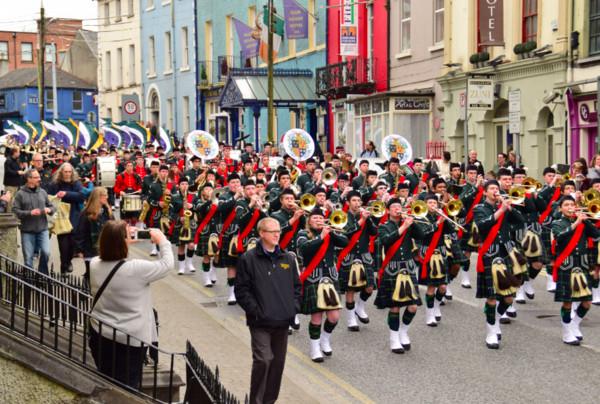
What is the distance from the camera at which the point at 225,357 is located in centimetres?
1047

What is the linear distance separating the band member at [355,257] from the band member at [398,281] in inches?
24.5

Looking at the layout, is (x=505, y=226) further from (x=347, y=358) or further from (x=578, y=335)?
(x=347, y=358)

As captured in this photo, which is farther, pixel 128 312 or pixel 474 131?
pixel 474 131

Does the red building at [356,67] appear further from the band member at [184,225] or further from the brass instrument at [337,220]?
the brass instrument at [337,220]

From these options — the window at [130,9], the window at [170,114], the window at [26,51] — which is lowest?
the window at [170,114]

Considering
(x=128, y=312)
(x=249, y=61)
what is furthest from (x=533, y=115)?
(x=249, y=61)

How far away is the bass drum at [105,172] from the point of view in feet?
75.2

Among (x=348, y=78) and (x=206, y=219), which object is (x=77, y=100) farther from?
(x=206, y=219)

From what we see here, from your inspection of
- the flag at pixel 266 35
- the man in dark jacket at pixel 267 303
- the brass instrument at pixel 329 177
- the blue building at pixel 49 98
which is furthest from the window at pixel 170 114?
the man in dark jacket at pixel 267 303

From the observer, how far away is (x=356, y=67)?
3553 centimetres

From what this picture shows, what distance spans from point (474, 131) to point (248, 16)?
19458 millimetres

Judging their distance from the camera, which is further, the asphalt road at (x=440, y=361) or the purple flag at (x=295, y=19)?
the purple flag at (x=295, y=19)

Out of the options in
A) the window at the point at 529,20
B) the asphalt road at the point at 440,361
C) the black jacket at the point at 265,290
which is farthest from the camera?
the window at the point at 529,20

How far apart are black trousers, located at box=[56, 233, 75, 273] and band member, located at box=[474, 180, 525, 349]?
600cm
